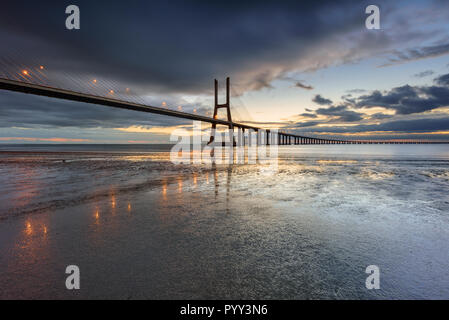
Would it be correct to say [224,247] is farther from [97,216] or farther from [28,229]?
[28,229]

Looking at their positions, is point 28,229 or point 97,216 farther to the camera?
point 97,216

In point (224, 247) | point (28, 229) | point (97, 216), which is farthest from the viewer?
point (97, 216)

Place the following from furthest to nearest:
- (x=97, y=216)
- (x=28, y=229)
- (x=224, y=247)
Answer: (x=97, y=216) → (x=28, y=229) → (x=224, y=247)

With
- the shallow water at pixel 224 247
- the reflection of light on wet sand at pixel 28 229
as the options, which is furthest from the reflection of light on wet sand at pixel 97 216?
the reflection of light on wet sand at pixel 28 229

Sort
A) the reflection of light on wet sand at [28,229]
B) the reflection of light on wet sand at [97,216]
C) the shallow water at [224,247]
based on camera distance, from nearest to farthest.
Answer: the shallow water at [224,247] < the reflection of light on wet sand at [28,229] < the reflection of light on wet sand at [97,216]

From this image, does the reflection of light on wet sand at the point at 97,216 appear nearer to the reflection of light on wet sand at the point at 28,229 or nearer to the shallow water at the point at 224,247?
the shallow water at the point at 224,247

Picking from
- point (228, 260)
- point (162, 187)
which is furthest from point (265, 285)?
point (162, 187)

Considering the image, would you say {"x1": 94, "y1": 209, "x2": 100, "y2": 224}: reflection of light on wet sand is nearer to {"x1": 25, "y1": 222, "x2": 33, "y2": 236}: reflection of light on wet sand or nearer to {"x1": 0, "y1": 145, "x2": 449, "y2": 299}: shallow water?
{"x1": 0, "y1": 145, "x2": 449, "y2": 299}: shallow water

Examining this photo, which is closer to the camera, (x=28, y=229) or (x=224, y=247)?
(x=224, y=247)

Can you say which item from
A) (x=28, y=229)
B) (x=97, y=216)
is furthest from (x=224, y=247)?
(x=28, y=229)

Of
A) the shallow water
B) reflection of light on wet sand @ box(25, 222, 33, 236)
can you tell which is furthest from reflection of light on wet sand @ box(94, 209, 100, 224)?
reflection of light on wet sand @ box(25, 222, 33, 236)
